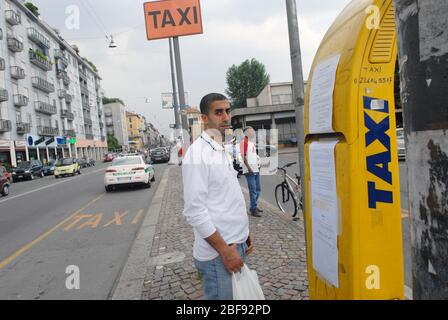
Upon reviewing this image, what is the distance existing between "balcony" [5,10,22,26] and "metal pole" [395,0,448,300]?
142 ft

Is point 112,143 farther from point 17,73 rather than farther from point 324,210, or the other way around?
point 324,210

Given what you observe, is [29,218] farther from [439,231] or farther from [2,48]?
[2,48]

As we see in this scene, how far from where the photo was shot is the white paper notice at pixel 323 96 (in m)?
1.88

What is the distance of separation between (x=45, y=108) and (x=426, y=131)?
158ft

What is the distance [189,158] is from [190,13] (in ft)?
15.5

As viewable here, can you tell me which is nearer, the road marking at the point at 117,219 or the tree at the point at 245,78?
the road marking at the point at 117,219

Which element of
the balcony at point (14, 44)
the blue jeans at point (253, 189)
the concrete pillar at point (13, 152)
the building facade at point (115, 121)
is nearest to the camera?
the blue jeans at point (253, 189)

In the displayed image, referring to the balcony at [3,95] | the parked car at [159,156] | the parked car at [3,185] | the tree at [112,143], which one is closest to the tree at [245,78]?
the parked car at [159,156]

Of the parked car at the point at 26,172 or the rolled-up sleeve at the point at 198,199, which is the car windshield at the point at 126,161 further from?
the parked car at the point at 26,172

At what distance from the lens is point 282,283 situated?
3414 mm

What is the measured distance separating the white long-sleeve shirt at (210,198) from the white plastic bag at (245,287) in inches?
7.1

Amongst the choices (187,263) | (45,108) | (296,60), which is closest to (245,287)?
(296,60)

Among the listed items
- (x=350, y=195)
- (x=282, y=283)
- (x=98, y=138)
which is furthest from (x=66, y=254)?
(x=98, y=138)

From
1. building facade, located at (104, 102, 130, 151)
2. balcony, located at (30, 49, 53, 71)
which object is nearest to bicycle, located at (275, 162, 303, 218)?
balcony, located at (30, 49, 53, 71)
